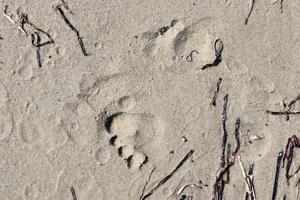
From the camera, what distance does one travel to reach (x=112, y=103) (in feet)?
8.16

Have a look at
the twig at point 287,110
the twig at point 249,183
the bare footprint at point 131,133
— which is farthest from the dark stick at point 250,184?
the bare footprint at point 131,133

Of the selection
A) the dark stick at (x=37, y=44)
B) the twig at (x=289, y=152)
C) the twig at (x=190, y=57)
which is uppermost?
the twig at (x=190, y=57)

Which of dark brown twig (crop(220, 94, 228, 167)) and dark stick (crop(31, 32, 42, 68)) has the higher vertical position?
dark stick (crop(31, 32, 42, 68))

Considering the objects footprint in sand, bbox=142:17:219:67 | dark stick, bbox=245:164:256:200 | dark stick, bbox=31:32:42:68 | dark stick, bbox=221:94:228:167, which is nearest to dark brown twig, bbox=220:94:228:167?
dark stick, bbox=221:94:228:167

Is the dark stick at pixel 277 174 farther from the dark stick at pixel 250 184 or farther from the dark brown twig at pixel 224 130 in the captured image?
the dark brown twig at pixel 224 130

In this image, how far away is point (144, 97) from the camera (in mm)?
2496

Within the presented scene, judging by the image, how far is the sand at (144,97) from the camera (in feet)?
8.05

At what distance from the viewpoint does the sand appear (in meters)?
2.45

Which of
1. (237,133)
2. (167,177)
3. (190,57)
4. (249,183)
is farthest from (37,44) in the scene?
(249,183)

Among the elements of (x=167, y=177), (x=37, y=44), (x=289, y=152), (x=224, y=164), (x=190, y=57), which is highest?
(x=190, y=57)

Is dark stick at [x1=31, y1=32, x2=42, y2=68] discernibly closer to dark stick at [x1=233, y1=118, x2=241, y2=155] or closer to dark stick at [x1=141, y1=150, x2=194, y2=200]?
dark stick at [x1=141, y1=150, x2=194, y2=200]

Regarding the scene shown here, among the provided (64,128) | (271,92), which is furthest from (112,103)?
(271,92)

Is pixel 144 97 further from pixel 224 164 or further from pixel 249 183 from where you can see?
pixel 249 183

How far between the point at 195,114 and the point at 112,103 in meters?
0.35
